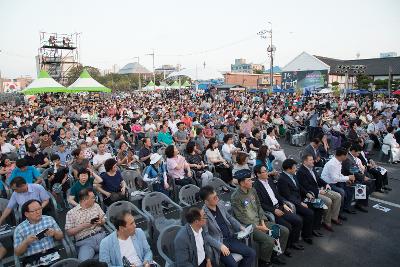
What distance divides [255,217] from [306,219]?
1081mm

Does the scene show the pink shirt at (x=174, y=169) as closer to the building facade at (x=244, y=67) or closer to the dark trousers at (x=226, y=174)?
the dark trousers at (x=226, y=174)

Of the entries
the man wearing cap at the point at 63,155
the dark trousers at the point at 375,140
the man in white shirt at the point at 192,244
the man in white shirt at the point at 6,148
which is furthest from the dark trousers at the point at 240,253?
the dark trousers at the point at 375,140

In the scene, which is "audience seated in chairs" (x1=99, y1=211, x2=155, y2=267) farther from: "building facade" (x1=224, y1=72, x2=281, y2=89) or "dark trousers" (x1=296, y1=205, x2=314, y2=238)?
"building facade" (x1=224, y1=72, x2=281, y2=89)

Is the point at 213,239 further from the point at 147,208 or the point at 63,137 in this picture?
the point at 63,137

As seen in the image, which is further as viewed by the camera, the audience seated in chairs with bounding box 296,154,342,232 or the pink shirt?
the pink shirt

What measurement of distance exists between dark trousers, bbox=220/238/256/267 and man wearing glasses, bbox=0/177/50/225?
3345 millimetres

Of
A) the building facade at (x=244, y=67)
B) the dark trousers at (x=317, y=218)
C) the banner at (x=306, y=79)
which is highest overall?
the building facade at (x=244, y=67)

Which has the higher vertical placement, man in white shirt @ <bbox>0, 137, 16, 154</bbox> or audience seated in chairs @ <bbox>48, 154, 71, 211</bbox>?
man in white shirt @ <bbox>0, 137, 16, 154</bbox>

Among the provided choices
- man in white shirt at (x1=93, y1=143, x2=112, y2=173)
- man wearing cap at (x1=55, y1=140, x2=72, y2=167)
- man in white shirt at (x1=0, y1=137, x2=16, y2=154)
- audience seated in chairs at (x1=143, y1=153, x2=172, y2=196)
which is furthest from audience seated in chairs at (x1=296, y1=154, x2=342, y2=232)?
man in white shirt at (x1=0, y1=137, x2=16, y2=154)

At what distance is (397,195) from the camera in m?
7.14

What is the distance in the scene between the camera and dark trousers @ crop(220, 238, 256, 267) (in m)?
3.81

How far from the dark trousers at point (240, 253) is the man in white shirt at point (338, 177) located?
2.93 m

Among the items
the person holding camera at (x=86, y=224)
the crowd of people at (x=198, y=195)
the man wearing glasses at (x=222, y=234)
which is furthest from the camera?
the person holding camera at (x=86, y=224)

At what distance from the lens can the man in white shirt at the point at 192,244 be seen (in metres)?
3.52
